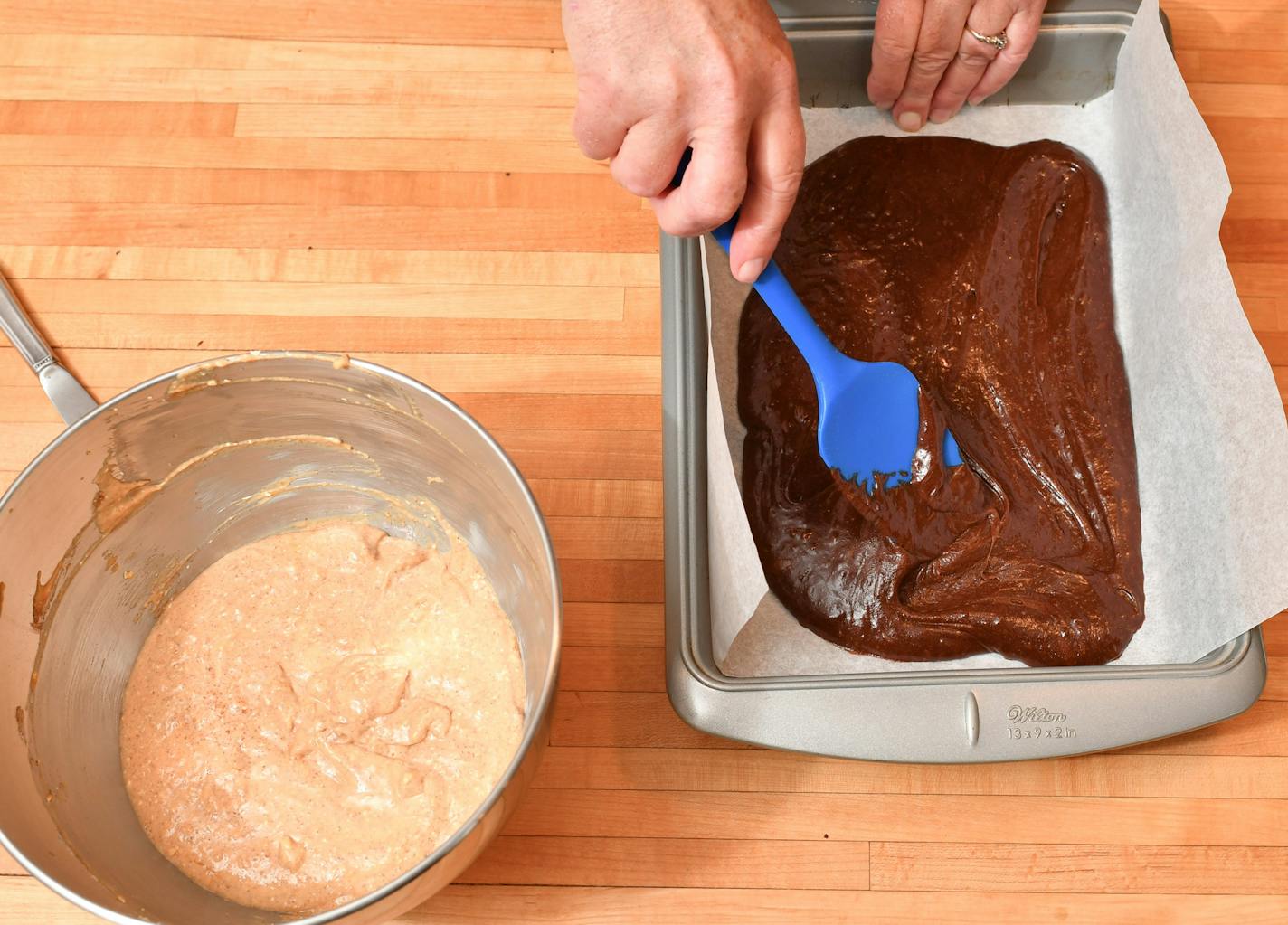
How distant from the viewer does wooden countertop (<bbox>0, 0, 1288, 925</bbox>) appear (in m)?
0.95

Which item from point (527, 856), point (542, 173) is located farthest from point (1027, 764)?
point (542, 173)

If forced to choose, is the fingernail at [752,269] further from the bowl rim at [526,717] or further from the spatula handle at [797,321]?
the bowl rim at [526,717]

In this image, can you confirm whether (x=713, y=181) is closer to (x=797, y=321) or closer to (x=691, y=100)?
(x=691, y=100)

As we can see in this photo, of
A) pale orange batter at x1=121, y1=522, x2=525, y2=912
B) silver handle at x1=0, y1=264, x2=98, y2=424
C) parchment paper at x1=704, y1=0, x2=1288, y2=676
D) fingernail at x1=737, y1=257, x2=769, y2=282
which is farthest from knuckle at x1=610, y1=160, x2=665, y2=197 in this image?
silver handle at x1=0, y1=264, x2=98, y2=424

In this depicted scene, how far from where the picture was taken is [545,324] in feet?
3.73

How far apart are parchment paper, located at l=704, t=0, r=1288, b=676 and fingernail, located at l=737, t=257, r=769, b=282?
12cm

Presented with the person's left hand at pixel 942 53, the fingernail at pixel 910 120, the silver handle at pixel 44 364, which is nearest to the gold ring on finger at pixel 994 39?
the person's left hand at pixel 942 53

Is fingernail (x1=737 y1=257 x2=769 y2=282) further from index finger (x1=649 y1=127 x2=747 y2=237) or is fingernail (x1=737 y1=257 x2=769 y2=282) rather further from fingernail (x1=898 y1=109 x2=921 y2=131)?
fingernail (x1=898 y1=109 x2=921 y2=131)

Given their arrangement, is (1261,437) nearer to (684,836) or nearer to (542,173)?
(684,836)

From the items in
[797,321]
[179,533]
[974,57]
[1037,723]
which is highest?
[974,57]

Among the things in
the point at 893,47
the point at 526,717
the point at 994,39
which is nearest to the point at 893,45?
the point at 893,47

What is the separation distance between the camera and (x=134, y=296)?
Result: 3.76 feet

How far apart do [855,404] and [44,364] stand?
2.75ft

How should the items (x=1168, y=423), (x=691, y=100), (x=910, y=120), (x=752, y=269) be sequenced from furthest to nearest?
(x=910, y=120) → (x=1168, y=423) → (x=752, y=269) → (x=691, y=100)
